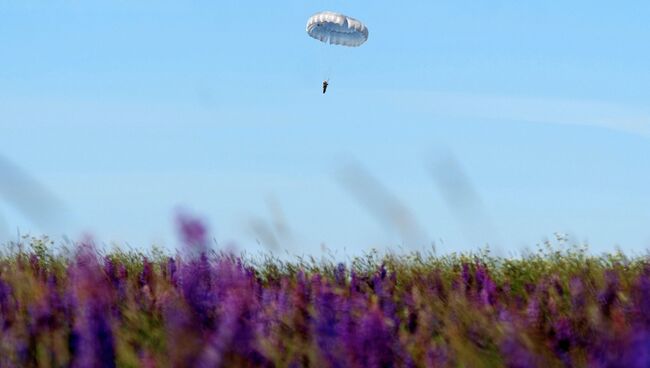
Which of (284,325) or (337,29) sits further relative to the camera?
(337,29)

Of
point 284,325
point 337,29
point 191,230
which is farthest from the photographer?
point 337,29

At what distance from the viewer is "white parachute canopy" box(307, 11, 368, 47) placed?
26.2m

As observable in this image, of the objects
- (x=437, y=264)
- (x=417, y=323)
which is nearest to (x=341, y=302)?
(x=417, y=323)

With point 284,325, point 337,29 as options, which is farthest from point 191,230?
point 337,29

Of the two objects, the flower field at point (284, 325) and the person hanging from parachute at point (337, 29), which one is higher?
the person hanging from parachute at point (337, 29)

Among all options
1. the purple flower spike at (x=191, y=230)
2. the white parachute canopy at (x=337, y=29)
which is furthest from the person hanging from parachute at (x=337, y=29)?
the purple flower spike at (x=191, y=230)

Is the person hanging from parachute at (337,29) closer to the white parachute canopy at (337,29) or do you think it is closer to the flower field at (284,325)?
the white parachute canopy at (337,29)

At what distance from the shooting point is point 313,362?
339cm

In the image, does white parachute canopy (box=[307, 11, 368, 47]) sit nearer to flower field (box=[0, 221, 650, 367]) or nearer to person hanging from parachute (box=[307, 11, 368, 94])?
person hanging from parachute (box=[307, 11, 368, 94])

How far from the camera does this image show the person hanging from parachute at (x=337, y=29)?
26203 millimetres

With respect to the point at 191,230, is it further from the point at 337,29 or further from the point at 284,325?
the point at 337,29

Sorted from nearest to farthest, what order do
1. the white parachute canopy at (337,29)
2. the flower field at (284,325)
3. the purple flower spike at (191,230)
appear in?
the purple flower spike at (191,230), the flower field at (284,325), the white parachute canopy at (337,29)

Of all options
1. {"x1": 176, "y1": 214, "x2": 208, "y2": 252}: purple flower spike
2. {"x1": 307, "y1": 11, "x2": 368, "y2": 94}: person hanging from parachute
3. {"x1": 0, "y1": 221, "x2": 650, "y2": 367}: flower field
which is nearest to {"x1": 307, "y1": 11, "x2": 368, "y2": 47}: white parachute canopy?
{"x1": 307, "y1": 11, "x2": 368, "y2": 94}: person hanging from parachute

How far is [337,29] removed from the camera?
28031mm
